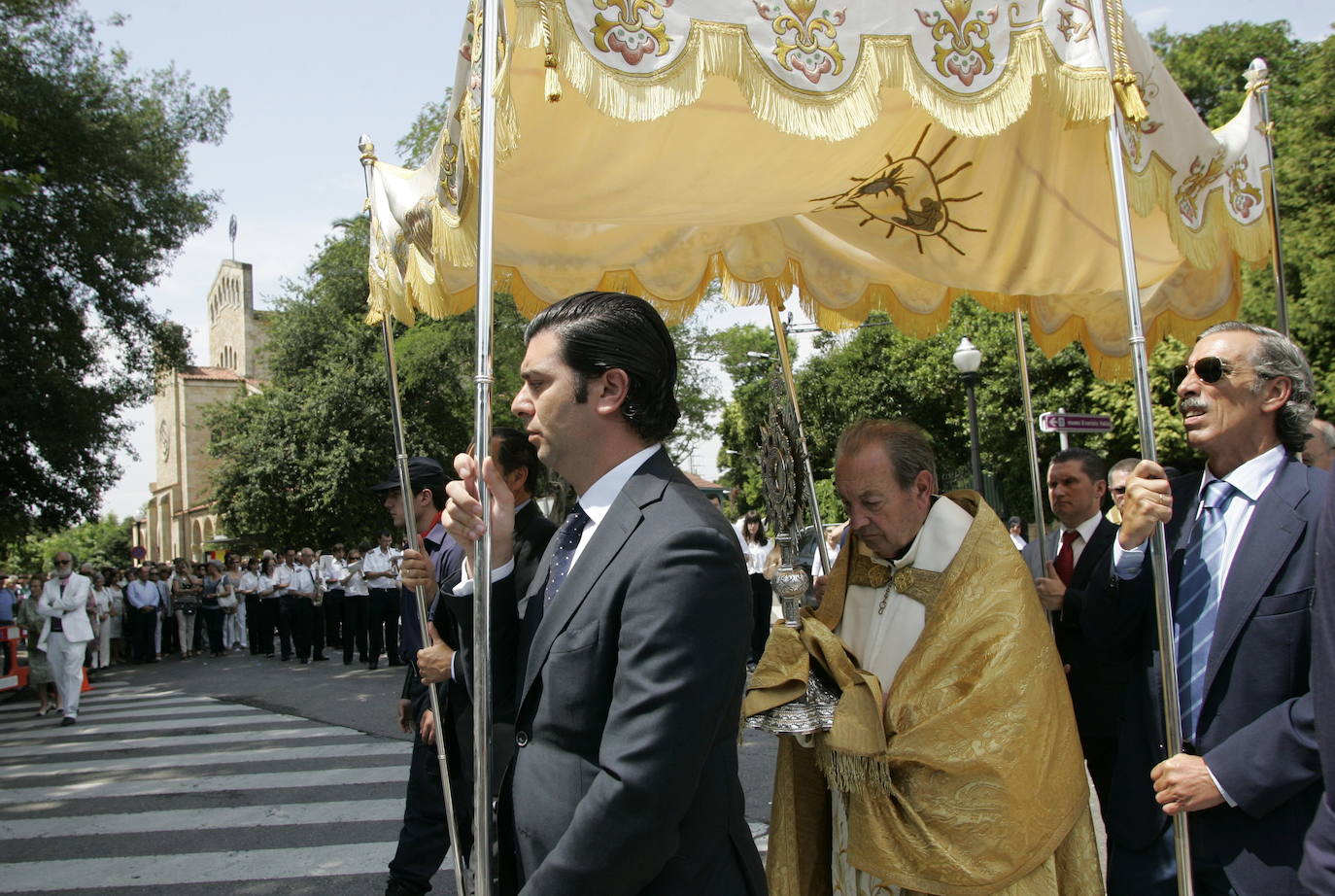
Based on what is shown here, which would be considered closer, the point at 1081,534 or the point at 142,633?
the point at 1081,534

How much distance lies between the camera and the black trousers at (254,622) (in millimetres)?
20156

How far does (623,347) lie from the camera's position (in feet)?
7.16

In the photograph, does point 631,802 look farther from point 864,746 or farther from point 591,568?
point 864,746

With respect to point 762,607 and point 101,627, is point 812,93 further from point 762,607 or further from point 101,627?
point 101,627

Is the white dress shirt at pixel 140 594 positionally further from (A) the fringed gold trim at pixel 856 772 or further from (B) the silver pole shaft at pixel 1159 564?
(B) the silver pole shaft at pixel 1159 564

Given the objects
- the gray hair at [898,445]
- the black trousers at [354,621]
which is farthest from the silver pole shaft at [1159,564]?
the black trousers at [354,621]

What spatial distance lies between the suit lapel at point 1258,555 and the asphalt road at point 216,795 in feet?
12.8

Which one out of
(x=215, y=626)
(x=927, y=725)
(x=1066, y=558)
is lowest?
(x=215, y=626)

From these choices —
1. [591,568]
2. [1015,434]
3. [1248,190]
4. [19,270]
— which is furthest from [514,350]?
[591,568]

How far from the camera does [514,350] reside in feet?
67.8

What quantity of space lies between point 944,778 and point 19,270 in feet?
63.5

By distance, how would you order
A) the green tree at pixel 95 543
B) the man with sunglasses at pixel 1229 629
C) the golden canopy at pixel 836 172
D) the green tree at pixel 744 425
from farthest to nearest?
the green tree at pixel 95 543 < the green tree at pixel 744 425 < the golden canopy at pixel 836 172 < the man with sunglasses at pixel 1229 629

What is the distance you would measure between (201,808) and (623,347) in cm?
676

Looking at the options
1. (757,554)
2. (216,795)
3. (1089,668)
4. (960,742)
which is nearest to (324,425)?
(757,554)
